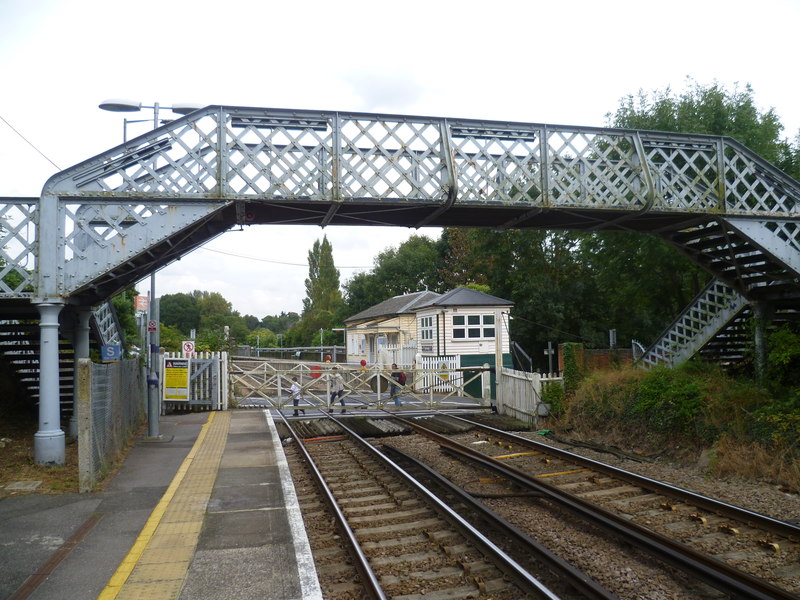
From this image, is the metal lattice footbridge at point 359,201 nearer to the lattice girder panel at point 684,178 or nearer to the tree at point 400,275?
the lattice girder panel at point 684,178

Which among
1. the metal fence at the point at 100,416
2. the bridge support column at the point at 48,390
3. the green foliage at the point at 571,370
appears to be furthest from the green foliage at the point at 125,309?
the green foliage at the point at 571,370

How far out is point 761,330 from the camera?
13.5 metres

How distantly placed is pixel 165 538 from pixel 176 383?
1310cm

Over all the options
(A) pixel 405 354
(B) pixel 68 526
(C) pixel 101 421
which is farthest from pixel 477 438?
(A) pixel 405 354

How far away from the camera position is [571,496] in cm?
830

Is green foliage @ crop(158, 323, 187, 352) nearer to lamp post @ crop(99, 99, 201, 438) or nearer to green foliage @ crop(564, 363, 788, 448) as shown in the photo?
lamp post @ crop(99, 99, 201, 438)

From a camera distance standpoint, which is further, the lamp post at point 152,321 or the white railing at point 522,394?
the white railing at point 522,394

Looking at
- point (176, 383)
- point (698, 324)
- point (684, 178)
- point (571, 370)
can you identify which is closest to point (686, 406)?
point (571, 370)

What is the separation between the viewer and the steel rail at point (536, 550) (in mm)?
5371

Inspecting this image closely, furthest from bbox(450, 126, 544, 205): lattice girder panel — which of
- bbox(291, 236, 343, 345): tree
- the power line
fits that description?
bbox(291, 236, 343, 345): tree

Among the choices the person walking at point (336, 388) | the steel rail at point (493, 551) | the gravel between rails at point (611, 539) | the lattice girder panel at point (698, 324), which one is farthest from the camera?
the person walking at point (336, 388)

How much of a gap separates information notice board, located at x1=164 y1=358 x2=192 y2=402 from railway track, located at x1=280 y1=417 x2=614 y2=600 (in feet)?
33.8

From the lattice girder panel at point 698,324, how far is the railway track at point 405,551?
970cm

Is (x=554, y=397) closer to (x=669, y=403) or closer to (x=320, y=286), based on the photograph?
(x=669, y=403)
